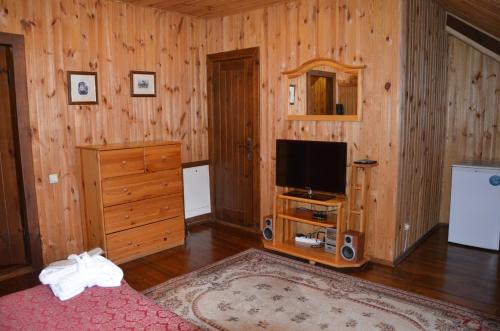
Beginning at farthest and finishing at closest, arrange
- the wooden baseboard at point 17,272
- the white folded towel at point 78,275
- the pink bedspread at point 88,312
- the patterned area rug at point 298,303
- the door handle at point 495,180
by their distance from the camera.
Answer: the door handle at point 495,180 → the wooden baseboard at point 17,272 → the patterned area rug at point 298,303 → the white folded towel at point 78,275 → the pink bedspread at point 88,312

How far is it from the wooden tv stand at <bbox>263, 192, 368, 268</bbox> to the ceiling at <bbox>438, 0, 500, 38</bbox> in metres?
2.06

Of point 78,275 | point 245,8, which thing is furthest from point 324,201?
point 245,8

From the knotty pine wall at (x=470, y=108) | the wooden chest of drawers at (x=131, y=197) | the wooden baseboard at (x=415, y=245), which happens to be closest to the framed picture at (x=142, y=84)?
the wooden chest of drawers at (x=131, y=197)

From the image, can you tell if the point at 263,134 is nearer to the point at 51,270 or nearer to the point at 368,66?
the point at 368,66

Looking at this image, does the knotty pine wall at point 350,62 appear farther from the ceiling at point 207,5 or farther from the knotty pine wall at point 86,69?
the knotty pine wall at point 86,69

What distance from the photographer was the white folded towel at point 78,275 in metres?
2.25

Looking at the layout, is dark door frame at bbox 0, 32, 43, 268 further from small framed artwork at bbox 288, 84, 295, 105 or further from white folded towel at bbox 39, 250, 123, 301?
small framed artwork at bbox 288, 84, 295, 105

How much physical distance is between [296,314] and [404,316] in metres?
0.81

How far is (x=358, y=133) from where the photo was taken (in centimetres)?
405

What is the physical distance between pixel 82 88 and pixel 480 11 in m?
3.94

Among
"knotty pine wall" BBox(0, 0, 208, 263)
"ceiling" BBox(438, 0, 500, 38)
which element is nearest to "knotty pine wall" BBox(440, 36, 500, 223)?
"ceiling" BBox(438, 0, 500, 38)

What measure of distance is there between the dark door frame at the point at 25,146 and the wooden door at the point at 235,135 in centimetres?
235

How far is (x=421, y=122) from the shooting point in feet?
14.2

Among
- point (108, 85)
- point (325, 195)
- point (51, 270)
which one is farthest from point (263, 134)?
point (51, 270)
